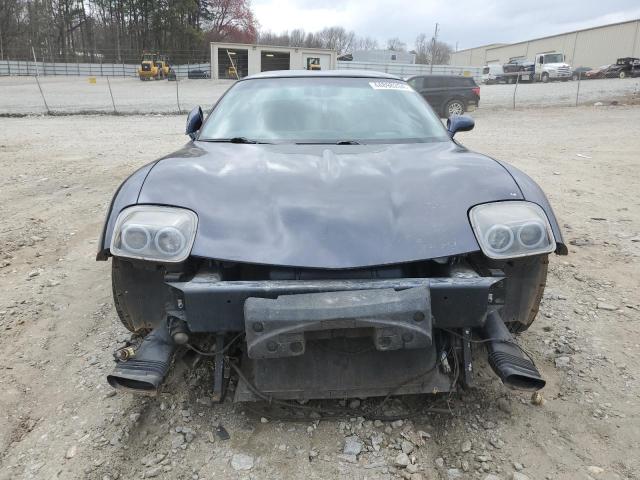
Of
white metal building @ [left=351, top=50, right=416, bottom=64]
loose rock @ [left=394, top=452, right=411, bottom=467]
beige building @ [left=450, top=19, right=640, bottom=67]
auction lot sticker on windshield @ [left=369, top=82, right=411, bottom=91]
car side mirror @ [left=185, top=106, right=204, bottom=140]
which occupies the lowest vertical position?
loose rock @ [left=394, top=452, right=411, bottom=467]

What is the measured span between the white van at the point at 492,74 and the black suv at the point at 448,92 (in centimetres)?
3033

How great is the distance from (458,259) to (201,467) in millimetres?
1359

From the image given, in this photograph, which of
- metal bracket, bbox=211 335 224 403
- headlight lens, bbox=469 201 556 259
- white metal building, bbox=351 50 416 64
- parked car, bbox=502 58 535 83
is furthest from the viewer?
white metal building, bbox=351 50 416 64

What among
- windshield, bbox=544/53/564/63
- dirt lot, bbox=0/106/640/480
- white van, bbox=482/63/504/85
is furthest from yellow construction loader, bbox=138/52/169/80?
dirt lot, bbox=0/106/640/480

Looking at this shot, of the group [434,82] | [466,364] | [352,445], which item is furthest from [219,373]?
[434,82]

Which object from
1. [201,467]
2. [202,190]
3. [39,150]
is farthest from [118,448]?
[39,150]

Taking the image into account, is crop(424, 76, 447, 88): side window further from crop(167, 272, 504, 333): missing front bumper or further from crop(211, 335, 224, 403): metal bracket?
crop(211, 335, 224, 403): metal bracket

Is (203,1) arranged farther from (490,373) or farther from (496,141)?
(490,373)

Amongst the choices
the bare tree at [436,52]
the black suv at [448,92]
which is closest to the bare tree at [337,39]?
the bare tree at [436,52]

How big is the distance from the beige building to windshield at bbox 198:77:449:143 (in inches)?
2202

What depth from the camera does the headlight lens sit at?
1951 millimetres

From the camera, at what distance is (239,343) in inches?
86.0

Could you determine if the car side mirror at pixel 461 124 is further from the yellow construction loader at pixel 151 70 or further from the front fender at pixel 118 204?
the yellow construction loader at pixel 151 70

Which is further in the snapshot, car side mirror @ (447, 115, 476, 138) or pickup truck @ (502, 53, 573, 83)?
pickup truck @ (502, 53, 573, 83)
